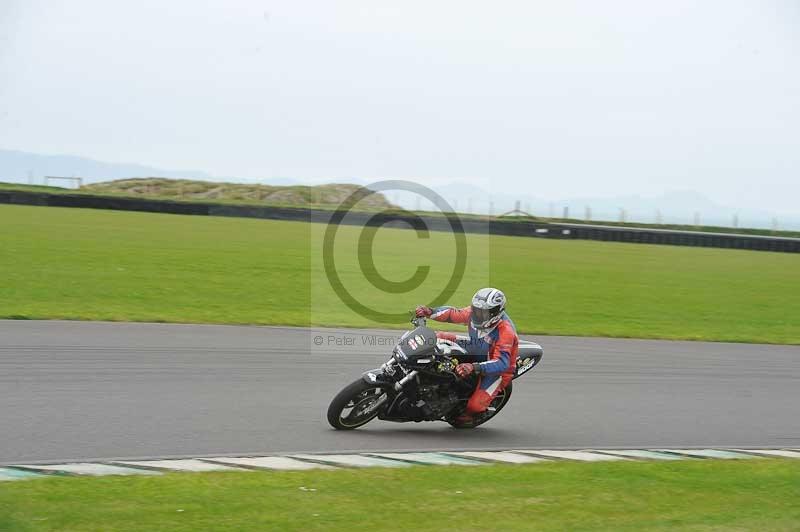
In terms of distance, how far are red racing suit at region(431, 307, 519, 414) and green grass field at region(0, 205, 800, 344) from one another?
7475mm

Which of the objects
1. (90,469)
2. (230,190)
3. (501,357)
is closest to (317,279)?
(501,357)

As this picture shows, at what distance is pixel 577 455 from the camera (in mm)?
9148

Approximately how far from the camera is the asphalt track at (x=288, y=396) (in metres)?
8.73

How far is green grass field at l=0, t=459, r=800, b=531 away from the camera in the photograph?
6.25m

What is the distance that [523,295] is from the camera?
76.1 ft

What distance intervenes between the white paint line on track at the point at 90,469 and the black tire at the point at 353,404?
227 centimetres

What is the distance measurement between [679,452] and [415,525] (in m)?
4.13

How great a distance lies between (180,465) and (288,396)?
124 inches

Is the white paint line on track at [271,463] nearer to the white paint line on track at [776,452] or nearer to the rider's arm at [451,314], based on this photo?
the rider's arm at [451,314]

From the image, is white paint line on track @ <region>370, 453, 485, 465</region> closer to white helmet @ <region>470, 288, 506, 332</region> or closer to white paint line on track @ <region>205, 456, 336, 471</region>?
white paint line on track @ <region>205, 456, 336, 471</region>

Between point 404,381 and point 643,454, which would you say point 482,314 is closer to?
point 404,381

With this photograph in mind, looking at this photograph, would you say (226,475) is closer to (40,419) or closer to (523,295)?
(40,419)

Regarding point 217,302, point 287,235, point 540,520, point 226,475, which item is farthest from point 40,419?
point 287,235

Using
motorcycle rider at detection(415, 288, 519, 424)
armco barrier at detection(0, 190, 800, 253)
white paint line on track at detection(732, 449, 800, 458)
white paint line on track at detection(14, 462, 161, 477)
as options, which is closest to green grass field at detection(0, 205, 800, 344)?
armco barrier at detection(0, 190, 800, 253)
